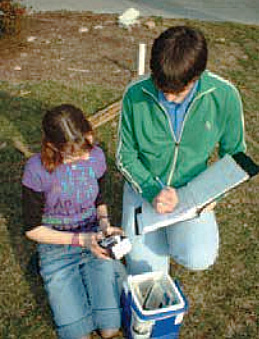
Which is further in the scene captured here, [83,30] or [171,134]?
[83,30]

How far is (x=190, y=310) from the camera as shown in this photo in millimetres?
3143

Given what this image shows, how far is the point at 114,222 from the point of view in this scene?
146 inches

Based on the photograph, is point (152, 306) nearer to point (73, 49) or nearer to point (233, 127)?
point (233, 127)

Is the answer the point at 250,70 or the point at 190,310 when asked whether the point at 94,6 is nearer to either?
the point at 250,70

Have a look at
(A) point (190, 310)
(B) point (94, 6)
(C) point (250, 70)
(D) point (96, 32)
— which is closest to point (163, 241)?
(A) point (190, 310)

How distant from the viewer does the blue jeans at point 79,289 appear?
8.91ft

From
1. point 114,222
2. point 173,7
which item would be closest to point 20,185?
point 114,222

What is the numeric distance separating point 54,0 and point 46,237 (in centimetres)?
656

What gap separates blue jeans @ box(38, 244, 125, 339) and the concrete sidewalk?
597 centimetres

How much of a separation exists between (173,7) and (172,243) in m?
6.41

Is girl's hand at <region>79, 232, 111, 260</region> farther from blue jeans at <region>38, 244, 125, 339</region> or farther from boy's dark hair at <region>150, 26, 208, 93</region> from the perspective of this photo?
boy's dark hair at <region>150, 26, 208, 93</region>

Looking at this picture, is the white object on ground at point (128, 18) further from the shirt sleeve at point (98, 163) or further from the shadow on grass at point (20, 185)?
the shirt sleeve at point (98, 163)

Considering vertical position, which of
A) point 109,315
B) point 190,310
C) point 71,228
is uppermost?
point 71,228

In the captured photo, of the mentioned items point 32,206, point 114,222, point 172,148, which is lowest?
point 114,222
